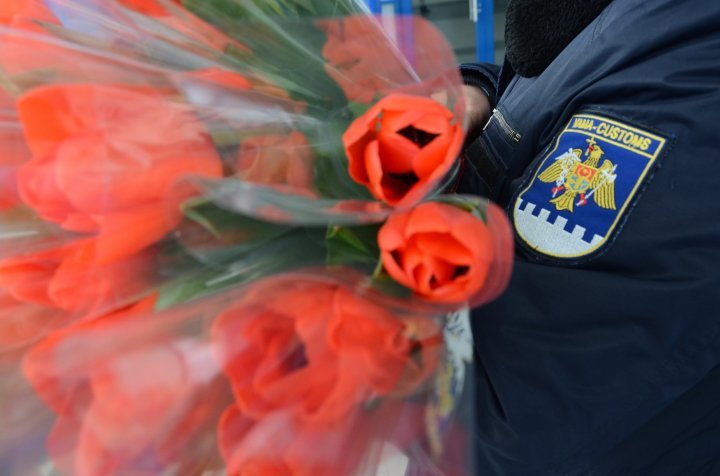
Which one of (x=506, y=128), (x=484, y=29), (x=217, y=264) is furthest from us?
(x=484, y=29)

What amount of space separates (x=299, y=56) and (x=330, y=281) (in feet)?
0.54

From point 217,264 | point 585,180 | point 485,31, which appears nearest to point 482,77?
point 585,180

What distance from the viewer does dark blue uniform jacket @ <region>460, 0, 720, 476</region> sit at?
0.36m

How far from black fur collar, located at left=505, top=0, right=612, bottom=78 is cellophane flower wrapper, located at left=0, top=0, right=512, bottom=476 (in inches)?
9.8

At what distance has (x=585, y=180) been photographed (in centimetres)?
37

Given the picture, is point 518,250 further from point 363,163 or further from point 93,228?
point 93,228

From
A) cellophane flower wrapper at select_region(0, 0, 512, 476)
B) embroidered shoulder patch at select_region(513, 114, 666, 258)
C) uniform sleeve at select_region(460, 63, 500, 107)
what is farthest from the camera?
uniform sleeve at select_region(460, 63, 500, 107)

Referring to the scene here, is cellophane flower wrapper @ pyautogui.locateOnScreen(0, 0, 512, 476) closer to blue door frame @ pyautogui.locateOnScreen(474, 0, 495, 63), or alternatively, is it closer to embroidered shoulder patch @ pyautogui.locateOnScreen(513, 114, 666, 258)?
embroidered shoulder patch @ pyautogui.locateOnScreen(513, 114, 666, 258)

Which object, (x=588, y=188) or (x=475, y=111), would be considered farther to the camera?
(x=475, y=111)

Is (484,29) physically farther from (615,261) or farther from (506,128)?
(615,261)

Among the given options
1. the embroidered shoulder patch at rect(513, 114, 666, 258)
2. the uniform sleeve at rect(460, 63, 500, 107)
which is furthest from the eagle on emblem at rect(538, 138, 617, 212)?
the uniform sleeve at rect(460, 63, 500, 107)

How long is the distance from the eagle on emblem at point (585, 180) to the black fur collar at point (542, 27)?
189 mm

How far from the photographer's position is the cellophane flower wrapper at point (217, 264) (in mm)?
264

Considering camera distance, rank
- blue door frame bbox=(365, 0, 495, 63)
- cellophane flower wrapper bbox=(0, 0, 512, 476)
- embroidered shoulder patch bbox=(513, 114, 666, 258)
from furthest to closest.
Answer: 1. blue door frame bbox=(365, 0, 495, 63)
2. embroidered shoulder patch bbox=(513, 114, 666, 258)
3. cellophane flower wrapper bbox=(0, 0, 512, 476)
